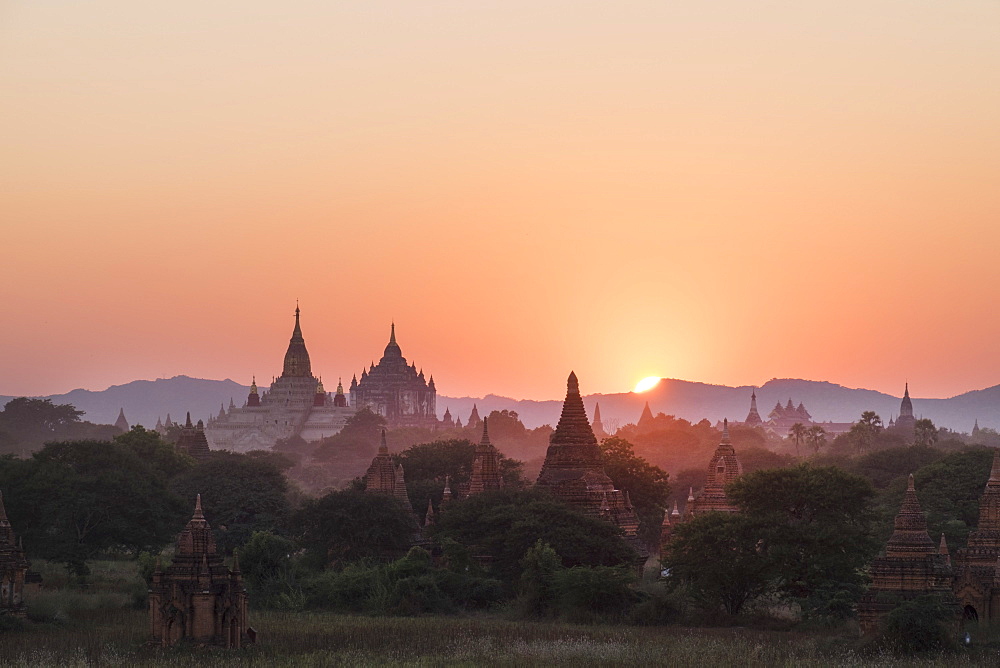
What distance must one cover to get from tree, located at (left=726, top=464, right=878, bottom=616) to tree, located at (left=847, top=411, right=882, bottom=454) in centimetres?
11788

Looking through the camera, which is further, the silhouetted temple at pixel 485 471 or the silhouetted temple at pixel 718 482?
the silhouetted temple at pixel 485 471

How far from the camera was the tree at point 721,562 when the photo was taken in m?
50.9

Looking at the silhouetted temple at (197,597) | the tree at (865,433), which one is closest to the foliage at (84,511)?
the silhouetted temple at (197,597)

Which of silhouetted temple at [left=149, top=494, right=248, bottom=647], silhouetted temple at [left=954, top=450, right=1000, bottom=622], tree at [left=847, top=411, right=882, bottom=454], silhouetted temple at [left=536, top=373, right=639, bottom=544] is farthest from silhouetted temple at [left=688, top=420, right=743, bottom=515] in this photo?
tree at [left=847, top=411, right=882, bottom=454]

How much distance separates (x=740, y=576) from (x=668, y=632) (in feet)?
18.3

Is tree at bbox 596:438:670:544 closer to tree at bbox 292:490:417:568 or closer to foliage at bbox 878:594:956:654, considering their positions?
tree at bbox 292:490:417:568

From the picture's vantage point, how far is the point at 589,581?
51281 mm

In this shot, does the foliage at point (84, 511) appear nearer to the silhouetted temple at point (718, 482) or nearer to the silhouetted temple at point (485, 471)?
the silhouetted temple at point (485, 471)

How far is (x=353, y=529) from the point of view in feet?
212

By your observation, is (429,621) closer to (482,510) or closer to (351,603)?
(351,603)

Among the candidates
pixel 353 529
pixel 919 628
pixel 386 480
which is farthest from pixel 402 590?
pixel 386 480

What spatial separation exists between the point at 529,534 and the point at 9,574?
765 inches

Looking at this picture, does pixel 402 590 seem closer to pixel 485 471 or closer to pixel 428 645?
pixel 428 645

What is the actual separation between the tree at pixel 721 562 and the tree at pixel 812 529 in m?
0.38
